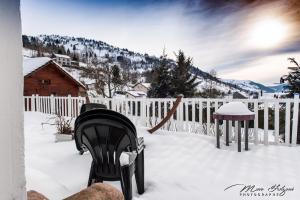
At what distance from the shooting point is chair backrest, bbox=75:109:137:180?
193 cm

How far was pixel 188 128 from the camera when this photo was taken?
19.4 feet

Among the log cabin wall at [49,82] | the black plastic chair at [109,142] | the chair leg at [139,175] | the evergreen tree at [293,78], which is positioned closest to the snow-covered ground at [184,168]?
the chair leg at [139,175]

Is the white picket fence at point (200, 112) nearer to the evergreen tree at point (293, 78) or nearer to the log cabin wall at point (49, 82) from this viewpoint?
the evergreen tree at point (293, 78)

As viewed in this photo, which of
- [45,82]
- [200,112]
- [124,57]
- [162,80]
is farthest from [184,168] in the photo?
[124,57]

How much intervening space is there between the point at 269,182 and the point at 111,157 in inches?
66.1

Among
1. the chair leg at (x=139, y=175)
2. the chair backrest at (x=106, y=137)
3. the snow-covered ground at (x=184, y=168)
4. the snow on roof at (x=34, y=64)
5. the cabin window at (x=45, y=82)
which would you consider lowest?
the snow-covered ground at (x=184, y=168)

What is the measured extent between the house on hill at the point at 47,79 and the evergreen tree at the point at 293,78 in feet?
47.6

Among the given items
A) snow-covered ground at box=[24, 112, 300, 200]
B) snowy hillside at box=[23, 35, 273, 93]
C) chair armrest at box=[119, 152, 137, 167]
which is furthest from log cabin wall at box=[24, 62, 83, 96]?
chair armrest at box=[119, 152, 137, 167]

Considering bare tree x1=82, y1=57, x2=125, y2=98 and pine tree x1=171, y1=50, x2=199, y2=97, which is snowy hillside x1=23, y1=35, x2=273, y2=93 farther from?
bare tree x1=82, y1=57, x2=125, y2=98

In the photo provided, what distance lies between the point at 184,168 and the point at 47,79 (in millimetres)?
17575

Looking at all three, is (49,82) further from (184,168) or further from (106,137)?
(106,137)

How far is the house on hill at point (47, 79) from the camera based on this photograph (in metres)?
17.1

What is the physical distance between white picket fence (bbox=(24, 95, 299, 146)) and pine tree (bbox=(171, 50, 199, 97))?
28.8 feet

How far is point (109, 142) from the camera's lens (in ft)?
6.57
